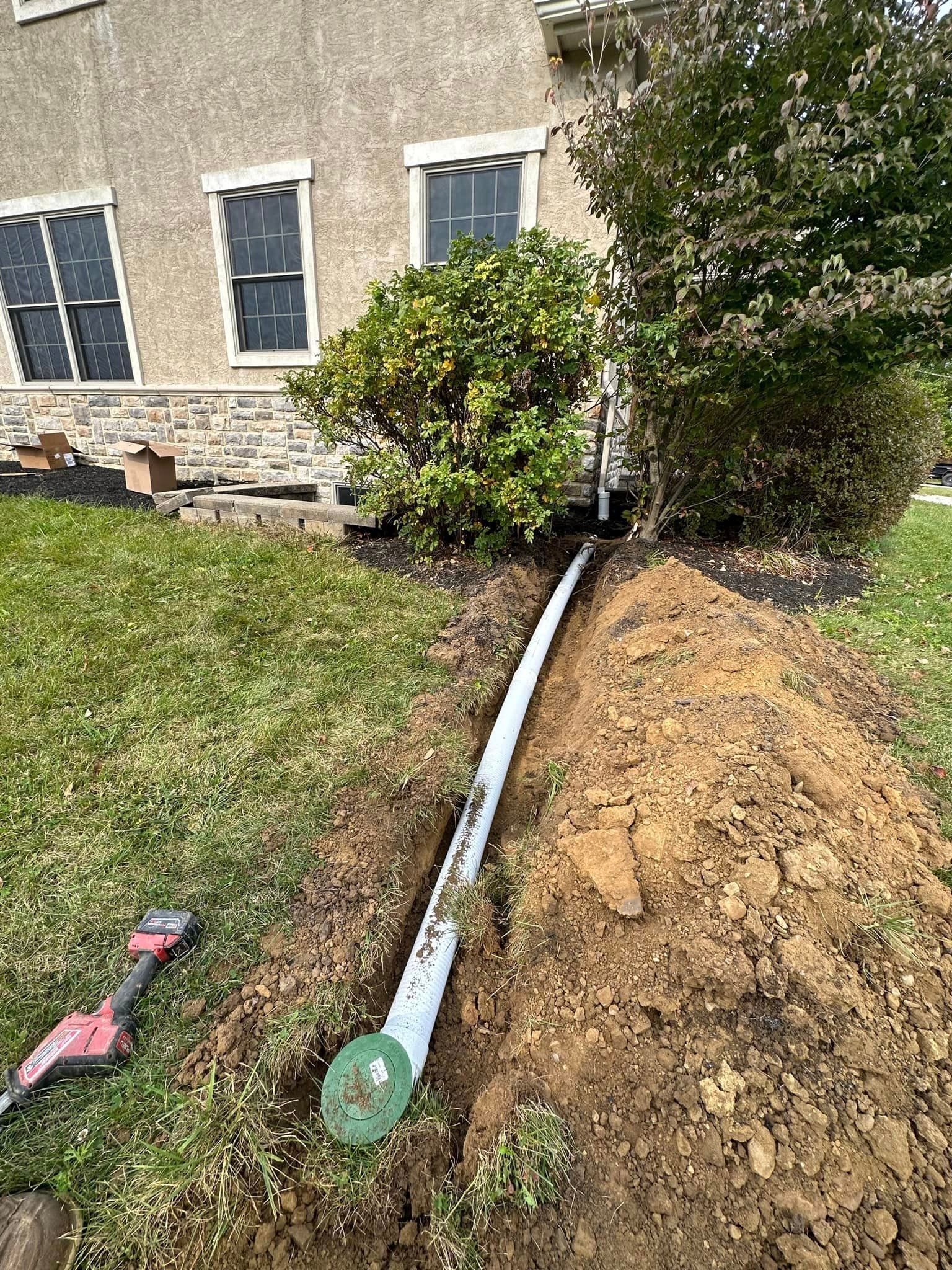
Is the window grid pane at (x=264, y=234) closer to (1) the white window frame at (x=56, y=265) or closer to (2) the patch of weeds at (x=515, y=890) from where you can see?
(1) the white window frame at (x=56, y=265)

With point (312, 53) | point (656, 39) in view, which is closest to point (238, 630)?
point (656, 39)

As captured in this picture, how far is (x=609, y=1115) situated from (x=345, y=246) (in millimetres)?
7615

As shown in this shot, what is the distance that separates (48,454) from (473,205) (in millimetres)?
6502

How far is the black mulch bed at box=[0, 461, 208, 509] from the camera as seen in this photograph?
18.7 feet

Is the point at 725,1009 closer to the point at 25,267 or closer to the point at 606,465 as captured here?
the point at 606,465

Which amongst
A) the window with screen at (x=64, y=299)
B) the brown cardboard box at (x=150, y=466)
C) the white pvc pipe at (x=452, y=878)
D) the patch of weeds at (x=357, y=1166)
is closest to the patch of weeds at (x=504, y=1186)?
the patch of weeds at (x=357, y=1166)

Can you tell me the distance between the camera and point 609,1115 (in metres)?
1.13

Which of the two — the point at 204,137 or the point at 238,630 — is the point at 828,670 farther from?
the point at 204,137

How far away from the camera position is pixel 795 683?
2170 mm

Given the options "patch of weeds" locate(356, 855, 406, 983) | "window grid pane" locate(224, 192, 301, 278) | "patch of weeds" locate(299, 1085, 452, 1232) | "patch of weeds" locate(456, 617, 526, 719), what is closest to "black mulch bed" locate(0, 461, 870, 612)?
"patch of weeds" locate(456, 617, 526, 719)

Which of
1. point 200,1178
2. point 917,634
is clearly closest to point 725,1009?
point 200,1178

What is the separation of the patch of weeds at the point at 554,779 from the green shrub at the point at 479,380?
1971 millimetres

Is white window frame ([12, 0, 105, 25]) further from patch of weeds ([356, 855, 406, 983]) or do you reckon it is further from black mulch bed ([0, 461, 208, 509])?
patch of weeds ([356, 855, 406, 983])

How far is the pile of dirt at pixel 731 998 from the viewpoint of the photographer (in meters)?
0.97
